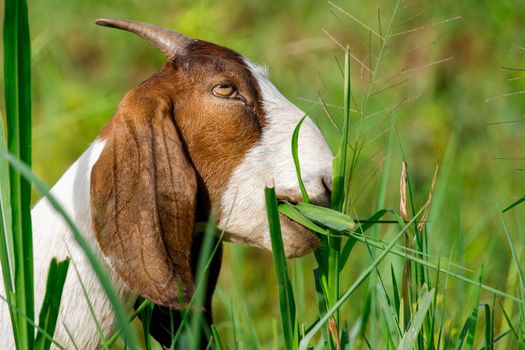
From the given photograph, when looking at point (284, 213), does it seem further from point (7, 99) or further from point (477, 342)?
point (477, 342)

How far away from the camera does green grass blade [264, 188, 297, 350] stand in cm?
203

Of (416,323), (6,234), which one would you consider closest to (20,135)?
(6,234)

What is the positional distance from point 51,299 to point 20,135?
1.14ft

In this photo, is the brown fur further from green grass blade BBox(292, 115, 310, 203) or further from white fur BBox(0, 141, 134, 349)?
green grass blade BBox(292, 115, 310, 203)

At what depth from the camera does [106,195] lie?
248cm

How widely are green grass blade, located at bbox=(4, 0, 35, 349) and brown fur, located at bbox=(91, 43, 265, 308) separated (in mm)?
395

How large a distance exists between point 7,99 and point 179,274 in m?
0.67

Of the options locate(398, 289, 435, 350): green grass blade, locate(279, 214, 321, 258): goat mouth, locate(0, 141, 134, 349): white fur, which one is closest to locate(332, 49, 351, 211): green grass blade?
locate(279, 214, 321, 258): goat mouth

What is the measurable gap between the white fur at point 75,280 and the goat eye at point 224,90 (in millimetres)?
342

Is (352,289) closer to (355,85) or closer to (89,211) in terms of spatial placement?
(89,211)

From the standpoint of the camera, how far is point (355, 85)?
6.06m

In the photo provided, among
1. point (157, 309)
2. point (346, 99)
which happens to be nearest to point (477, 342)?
point (157, 309)

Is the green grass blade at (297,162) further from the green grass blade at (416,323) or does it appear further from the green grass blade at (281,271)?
the green grass blade at (416,323)

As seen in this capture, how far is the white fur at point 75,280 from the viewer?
8.35ft
